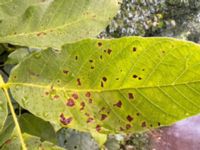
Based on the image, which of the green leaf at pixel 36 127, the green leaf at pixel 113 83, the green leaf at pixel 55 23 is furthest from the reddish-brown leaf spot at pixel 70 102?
the green leaf at pixel 36 127

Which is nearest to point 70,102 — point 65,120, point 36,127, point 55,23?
point 65,120

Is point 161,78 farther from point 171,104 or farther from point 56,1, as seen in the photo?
point 56,1

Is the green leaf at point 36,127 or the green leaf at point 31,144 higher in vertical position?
the green leaf at point 31,144

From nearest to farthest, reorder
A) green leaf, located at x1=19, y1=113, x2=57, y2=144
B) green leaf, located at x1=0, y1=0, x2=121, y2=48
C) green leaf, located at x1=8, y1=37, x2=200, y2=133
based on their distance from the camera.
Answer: green leaf, located at x1=8, y1=37, x2=200, y2=133 < green leaf, located at x1=0, y1=0, x2=121, y2=48 < green leaf, located at x1=19, y1=113, x2=57, y2=144

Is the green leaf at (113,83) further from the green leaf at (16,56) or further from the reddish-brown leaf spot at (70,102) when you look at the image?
the green leaf at (16,56)

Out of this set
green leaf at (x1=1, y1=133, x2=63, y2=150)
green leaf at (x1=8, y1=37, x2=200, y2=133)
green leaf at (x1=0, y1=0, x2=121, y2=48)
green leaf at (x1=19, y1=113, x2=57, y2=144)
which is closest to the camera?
green leaf at (x1=8, y1=37, x2=200, y2=133)

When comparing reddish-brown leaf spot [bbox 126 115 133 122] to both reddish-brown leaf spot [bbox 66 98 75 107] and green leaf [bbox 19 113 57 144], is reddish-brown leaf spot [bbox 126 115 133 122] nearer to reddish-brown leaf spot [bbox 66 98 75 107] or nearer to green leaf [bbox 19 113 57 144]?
reddish-brown leaf spot [bbox 66 98 75 107]

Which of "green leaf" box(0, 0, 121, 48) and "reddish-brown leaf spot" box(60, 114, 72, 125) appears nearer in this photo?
"reddish-brown leaf spot" box(60, 114, 72, 125)

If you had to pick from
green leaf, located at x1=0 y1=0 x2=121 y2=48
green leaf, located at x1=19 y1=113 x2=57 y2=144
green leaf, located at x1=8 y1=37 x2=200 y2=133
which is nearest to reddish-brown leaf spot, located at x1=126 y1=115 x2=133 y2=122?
green leaf, located at x1=8 y1=37 x2=200 y2=133
